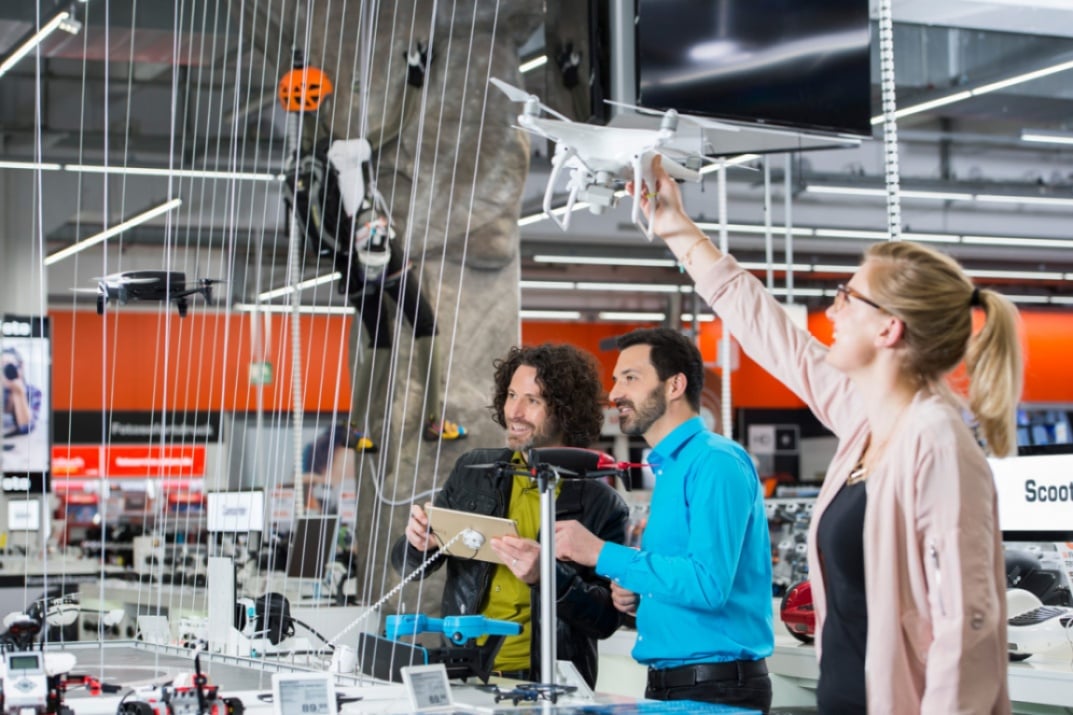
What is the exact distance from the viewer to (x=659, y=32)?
4.39 m

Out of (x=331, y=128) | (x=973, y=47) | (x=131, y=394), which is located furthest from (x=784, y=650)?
(x=131, y=394)

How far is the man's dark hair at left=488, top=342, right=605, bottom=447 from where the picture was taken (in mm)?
3172

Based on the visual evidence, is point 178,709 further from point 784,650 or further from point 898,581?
point 784,650

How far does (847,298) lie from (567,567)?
110 centimetres

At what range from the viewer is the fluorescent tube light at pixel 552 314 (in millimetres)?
18375

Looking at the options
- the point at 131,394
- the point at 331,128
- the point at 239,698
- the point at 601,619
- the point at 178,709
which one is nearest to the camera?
the point at 178,709

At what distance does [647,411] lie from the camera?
279 centimetres

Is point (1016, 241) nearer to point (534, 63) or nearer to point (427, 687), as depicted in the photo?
point (534, 63)

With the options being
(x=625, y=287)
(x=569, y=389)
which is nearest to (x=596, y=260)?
(x=625, y=287)

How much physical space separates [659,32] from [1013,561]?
6.28 ft

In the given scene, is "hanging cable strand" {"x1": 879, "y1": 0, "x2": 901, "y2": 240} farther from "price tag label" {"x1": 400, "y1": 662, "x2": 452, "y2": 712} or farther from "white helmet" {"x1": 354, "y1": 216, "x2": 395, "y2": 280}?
"white helmet" {"x1": 354, "y1": 216, "x2": 395, "y2": 280}

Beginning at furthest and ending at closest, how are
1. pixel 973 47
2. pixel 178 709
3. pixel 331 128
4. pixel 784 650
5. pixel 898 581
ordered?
pixel 973 47 < pixel 331 128 < pixel 784 650 < pixel 178 709 < pixel 898 581

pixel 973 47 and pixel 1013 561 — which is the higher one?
pixel 973 47

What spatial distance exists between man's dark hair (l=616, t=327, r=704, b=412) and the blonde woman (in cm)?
76
